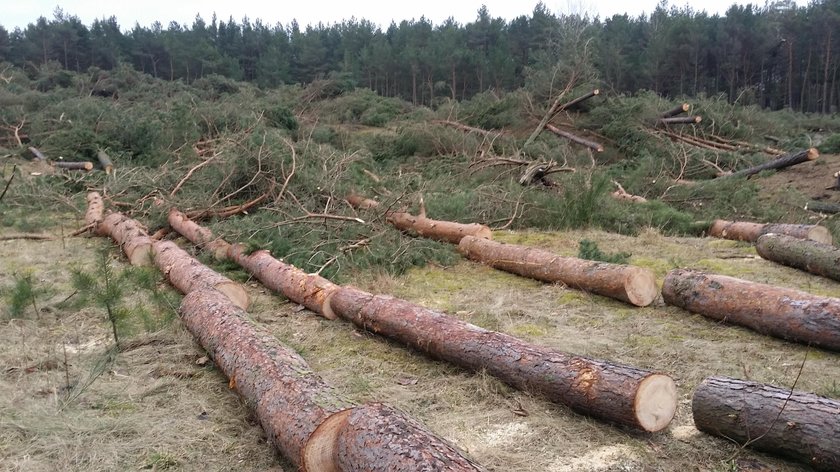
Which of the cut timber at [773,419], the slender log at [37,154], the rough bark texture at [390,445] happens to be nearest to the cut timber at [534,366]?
the cut timber at [773,419]

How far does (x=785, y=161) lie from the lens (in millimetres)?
13828

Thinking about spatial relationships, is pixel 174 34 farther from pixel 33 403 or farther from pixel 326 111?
pixel 33 403

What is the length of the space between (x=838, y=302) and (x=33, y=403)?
211 inches

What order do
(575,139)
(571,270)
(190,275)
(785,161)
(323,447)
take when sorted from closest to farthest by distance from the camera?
(323,447)
(190,275)
(571,270)
(785,161)
(575,139)

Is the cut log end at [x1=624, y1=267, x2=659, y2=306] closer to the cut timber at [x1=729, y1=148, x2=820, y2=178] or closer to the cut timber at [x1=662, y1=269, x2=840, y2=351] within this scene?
the cut timber at [x1=662, y1=269, x2=840, y2=351]

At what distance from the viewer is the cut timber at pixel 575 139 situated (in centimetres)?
1634

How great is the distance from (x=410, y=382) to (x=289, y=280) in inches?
94.7

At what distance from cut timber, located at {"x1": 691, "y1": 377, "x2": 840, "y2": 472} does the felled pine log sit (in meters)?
5.05

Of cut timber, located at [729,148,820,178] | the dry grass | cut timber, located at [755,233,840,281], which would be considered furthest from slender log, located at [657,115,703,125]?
the dry grass

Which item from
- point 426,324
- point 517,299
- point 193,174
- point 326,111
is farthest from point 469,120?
point 426,324

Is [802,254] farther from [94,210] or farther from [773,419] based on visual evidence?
[94,210]

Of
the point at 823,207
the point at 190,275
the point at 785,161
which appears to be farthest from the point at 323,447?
the point at 785,161

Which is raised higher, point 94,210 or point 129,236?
point 94,210

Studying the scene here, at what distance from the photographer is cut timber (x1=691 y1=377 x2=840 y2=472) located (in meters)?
2.75
